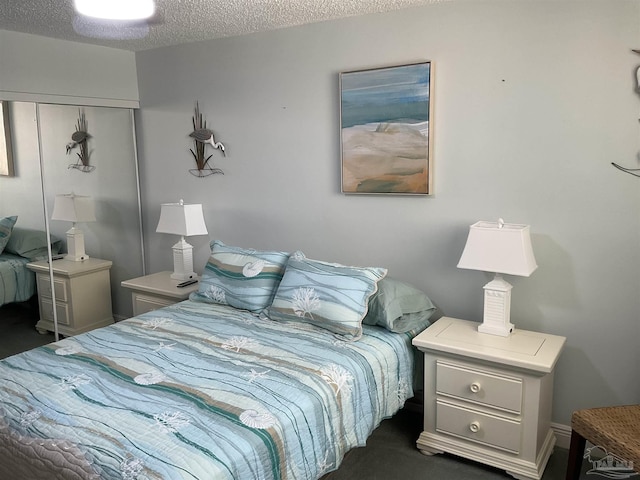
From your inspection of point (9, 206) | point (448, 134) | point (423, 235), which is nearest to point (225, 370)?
point (423, 235)

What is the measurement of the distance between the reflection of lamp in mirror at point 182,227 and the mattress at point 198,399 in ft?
2.94

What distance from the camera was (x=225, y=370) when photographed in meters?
2.26

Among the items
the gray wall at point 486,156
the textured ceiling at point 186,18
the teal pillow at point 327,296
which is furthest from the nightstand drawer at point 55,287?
the teal pillow at point 327,296

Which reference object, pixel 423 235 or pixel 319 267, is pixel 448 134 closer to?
pixel 423 235

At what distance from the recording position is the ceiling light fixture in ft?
8.96

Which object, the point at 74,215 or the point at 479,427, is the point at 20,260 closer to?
the point at 74,215

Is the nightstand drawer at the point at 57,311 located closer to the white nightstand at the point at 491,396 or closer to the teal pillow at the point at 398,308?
the teal pillow at the point at 398,308

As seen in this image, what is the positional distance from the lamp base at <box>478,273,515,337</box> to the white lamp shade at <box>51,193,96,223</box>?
9.17ft

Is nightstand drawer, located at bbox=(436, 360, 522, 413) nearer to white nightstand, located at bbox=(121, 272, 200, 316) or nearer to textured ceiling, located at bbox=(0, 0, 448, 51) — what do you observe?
white nightstand, located at bbox=(121, 272, 200, 316)

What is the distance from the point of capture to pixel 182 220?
364 cm

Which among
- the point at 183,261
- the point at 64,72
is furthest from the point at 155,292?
the point at 64,72

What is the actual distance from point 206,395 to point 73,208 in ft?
7.59

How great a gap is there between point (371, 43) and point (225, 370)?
6.33ft

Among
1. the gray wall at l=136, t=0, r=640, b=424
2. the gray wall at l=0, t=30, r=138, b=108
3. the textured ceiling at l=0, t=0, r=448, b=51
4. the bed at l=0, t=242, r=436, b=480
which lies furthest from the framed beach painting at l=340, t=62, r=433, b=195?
the gray wall at l=0, t=30, r=138, b=108
